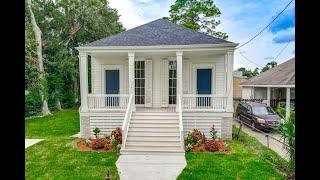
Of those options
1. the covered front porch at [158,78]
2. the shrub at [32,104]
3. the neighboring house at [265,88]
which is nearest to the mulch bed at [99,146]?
the covered front porch at [158,78]

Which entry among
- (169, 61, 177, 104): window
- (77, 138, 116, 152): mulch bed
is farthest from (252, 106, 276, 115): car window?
(77, 138, 116, 152): mulch bed

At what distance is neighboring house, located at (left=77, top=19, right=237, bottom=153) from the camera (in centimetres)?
1056

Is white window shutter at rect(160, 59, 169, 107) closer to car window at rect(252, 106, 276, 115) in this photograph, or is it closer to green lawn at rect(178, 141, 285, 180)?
green lawn at rect(178, 141, 285, 180)

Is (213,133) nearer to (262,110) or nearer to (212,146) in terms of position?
(212,146)

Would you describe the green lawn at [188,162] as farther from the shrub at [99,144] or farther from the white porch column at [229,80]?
the white porch column at [229,80]

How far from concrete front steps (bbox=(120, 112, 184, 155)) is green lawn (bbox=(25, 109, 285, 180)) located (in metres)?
0.74

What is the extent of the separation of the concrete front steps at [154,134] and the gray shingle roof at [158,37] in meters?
3.26

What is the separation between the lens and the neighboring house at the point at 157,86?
1056 cm

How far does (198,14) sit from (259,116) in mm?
14651

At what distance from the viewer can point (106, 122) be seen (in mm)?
11742

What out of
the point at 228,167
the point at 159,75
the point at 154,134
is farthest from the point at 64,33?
the point at 228,167
